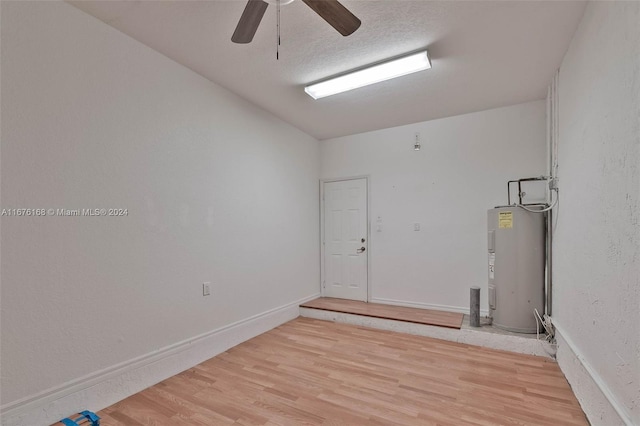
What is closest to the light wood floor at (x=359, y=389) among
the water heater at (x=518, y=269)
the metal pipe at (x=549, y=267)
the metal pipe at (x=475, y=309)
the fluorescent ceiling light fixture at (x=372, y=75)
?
the metal pipe at (x=475, y=309)

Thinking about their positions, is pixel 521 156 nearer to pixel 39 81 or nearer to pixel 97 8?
pixel 97 8

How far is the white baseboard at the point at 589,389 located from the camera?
1.58 meters

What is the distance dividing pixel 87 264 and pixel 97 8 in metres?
1.81

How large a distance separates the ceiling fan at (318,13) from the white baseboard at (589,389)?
2.49 metres

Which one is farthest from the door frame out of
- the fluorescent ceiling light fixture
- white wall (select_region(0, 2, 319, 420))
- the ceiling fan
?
the ceiling fan

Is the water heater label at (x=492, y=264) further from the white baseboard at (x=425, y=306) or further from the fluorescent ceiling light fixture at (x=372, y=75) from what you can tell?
the fluorescent ceiling light fixture at (x=372, y=75)

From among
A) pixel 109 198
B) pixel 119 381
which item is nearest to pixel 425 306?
pixel 119 381

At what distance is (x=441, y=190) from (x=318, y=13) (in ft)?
10.4

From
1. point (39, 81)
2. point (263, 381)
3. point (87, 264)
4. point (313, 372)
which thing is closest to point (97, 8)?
point (39, 81)

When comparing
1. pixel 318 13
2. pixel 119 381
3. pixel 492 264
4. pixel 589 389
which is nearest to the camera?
pixel 318 13

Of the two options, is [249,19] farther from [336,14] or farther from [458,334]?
[458,334]

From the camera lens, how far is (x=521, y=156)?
3.76 m

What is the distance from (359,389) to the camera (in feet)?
7.81

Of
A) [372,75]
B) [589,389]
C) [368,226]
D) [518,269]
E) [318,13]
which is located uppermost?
[372,75]
